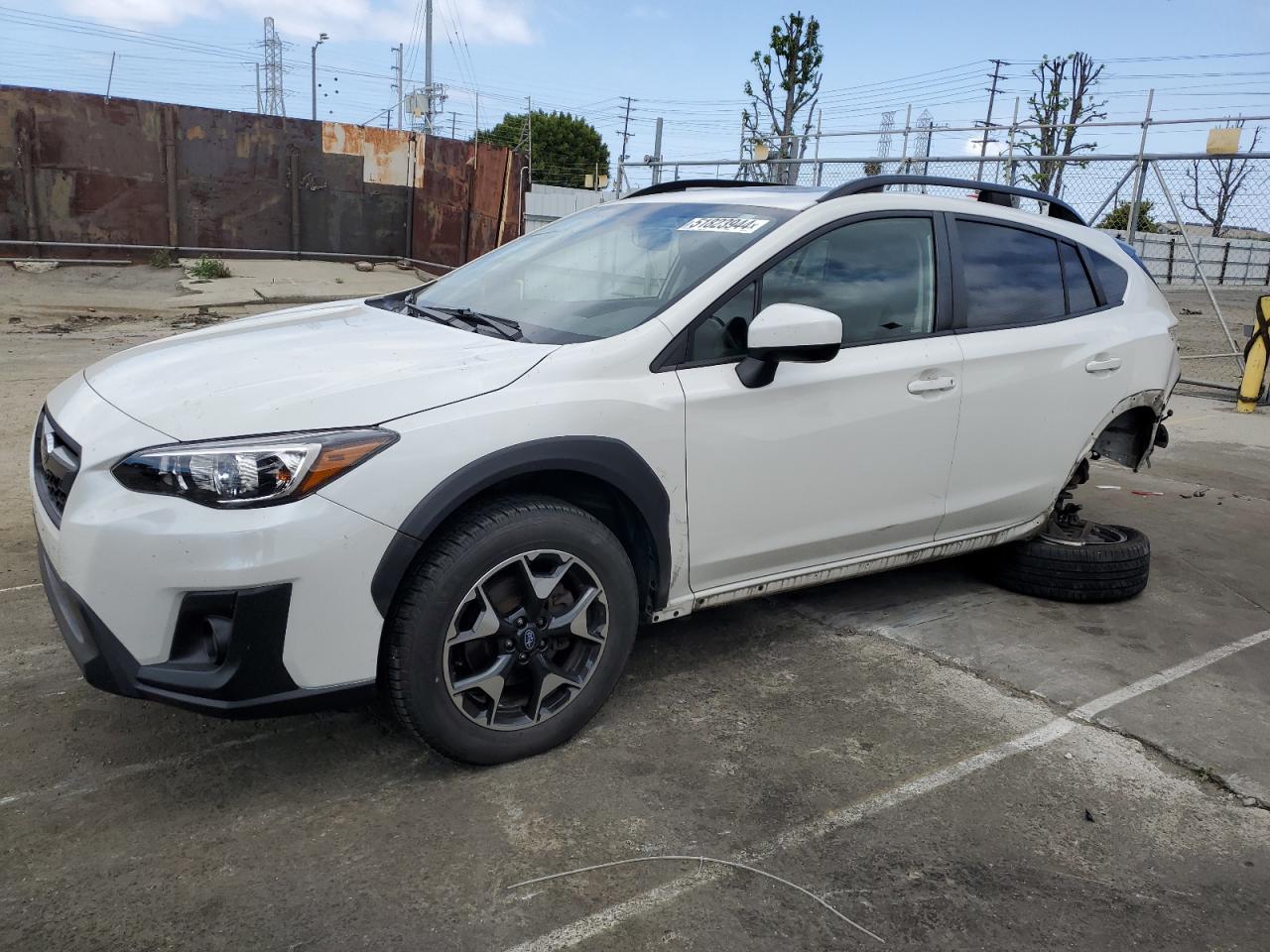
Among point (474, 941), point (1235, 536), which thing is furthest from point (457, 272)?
point (1235, 536)

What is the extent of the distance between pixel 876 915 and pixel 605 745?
101 cm

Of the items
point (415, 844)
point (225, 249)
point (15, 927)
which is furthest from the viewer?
point (225, 249)

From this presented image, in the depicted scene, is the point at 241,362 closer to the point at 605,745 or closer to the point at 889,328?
the point at 605,745

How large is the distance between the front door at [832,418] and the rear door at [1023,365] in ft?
0.43

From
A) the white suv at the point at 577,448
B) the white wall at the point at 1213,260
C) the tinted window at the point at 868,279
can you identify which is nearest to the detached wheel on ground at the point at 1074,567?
the white suv at the point at 577,448

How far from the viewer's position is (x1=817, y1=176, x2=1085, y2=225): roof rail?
12.1 feet

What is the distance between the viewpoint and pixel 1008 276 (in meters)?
4.21

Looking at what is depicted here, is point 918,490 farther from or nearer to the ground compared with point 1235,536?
farther from the ground

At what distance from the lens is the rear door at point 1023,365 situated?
13.1 feet

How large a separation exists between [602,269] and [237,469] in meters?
1.66

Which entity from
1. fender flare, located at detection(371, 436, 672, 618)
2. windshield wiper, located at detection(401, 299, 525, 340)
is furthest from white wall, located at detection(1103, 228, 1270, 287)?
fender flare, located at detection(371, 436, 672, 618)

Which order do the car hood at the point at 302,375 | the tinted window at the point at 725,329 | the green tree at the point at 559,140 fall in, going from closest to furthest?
1. the car hood at the point at 302,375
2. the tinted window at the point at 725,329
3. the green tree at the point at 559,140

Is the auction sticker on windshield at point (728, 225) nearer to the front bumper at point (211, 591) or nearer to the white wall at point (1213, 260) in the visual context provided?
the front bumper at point (211, 591)

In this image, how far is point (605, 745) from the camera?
3189 mm
